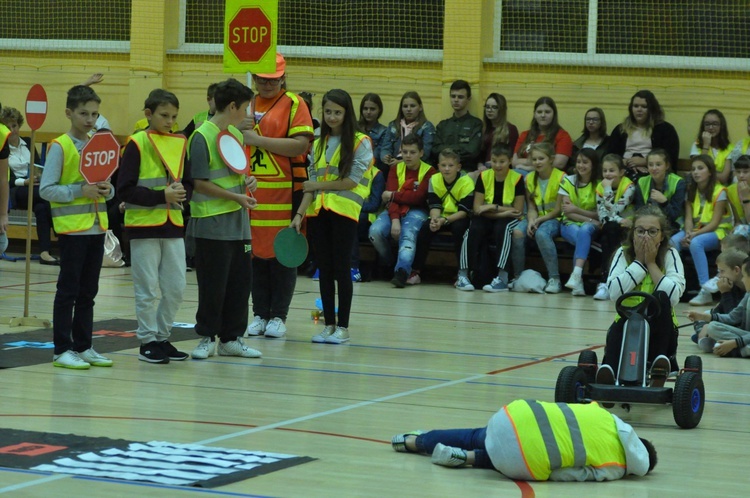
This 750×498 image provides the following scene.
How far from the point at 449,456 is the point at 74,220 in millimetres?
2870

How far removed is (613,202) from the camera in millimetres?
11844

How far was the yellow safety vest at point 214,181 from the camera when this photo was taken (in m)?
6.79

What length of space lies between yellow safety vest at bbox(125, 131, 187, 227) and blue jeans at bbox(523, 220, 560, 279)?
20.0 feet

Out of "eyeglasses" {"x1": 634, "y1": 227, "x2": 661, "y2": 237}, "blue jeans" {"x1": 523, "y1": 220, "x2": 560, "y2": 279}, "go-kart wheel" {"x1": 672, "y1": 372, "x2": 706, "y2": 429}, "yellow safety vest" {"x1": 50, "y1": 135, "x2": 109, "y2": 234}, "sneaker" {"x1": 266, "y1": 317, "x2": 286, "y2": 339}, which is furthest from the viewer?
"blue jeans" {"x1": 523, "y1": 220, "x2": 560, "y2": 279}

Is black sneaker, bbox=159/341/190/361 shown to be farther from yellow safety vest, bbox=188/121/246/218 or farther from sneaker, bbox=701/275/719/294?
sneaker, bbox=701/275/719/294

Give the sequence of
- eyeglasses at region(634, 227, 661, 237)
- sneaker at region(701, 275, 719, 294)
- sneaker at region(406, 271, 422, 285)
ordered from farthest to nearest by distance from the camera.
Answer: sneaker at region(406, 271, 422, 285)
sneaker at region(701, 275, 719, 294)
eyeglasses at region(634, 227, 661, 237)

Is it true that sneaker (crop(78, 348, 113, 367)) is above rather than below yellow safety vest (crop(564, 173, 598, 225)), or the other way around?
below

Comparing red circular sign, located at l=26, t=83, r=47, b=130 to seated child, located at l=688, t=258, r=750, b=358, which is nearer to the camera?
seated child, located at l=688, t=258, r=750, b=358

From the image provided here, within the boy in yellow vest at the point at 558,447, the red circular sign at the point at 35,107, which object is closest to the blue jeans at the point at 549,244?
the red circular sign at the point at 35,107

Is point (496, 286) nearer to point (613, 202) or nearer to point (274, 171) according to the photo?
point (613, 202)

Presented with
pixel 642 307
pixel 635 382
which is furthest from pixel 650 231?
pixel 635 382

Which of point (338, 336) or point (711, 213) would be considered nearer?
point (338, 336)

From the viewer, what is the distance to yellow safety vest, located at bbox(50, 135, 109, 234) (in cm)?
630

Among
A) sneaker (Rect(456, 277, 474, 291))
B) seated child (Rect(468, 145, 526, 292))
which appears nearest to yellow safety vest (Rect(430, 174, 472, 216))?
seated child (Rect(468, 145, 526, 292))
